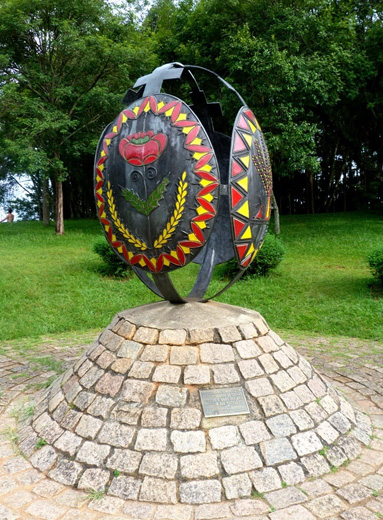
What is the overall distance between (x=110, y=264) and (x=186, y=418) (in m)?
8.86

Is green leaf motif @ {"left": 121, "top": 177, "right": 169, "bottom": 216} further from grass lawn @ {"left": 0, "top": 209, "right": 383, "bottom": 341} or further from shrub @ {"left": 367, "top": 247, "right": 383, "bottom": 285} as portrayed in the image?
shrub @ {"left": 367, "top": 247, "right": 383, "bottom": 285}

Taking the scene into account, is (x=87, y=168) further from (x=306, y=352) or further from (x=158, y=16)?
(x=306, y=352)

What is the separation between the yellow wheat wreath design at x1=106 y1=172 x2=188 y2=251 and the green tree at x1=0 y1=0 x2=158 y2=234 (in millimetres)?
13806

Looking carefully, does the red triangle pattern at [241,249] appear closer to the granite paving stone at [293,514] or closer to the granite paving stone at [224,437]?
the granite paving stone at [224,437]

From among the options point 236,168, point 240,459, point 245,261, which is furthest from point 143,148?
point 240,459

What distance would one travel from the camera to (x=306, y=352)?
7.12 metres

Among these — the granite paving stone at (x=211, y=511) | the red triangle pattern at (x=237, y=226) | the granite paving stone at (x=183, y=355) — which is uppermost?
the red triangle pattern at (x=237, y=226)

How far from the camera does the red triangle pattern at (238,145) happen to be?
13.0 feet

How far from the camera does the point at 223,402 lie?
373cm

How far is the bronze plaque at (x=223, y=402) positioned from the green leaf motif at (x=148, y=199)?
173cm

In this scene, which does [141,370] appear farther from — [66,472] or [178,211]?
[178,211]

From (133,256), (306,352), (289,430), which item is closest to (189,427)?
(289,430)

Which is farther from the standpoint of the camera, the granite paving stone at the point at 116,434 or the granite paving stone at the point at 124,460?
the granite paving stone at the point at 116,434

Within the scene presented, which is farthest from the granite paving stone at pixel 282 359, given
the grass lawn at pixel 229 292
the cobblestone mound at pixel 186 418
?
the grass lawn at pixel 229 292
